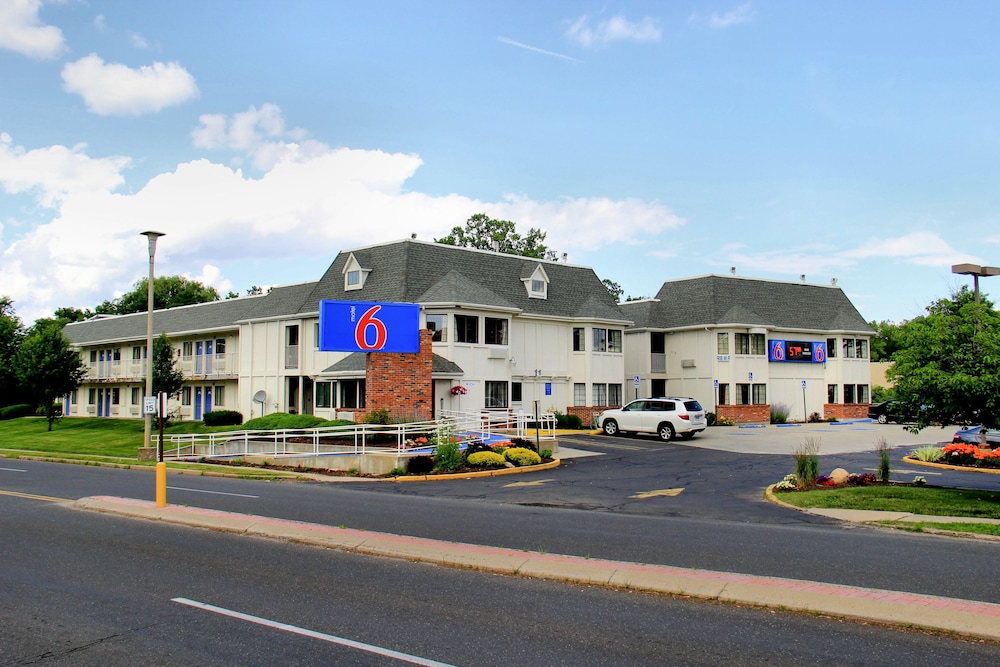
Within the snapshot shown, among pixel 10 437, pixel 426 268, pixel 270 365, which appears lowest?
pixel 10 437

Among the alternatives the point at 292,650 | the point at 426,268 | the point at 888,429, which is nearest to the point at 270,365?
the point at 426,268

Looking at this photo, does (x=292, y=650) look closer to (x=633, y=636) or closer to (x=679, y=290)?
(x=633, y=636)

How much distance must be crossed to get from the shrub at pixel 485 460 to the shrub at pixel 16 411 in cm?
5571

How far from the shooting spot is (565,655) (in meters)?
6.59

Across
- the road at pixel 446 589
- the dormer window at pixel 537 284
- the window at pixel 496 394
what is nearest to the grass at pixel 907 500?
the road at pixel 446 589

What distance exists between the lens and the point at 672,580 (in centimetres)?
889

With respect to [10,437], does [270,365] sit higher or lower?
higher

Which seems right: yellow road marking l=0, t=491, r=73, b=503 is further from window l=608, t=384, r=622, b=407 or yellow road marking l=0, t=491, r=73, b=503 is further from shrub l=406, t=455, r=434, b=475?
window l=608, t=384, r=622, b=407

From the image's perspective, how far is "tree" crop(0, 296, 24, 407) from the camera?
220 feet

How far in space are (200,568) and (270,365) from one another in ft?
118

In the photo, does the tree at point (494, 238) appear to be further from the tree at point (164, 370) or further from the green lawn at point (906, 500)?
the green lawn at point (906, 500)

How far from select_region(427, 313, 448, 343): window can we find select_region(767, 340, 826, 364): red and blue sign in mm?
21452

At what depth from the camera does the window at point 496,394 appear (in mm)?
39250

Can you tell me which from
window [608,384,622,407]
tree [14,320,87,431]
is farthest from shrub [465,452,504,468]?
tree [14,320,87,431]
